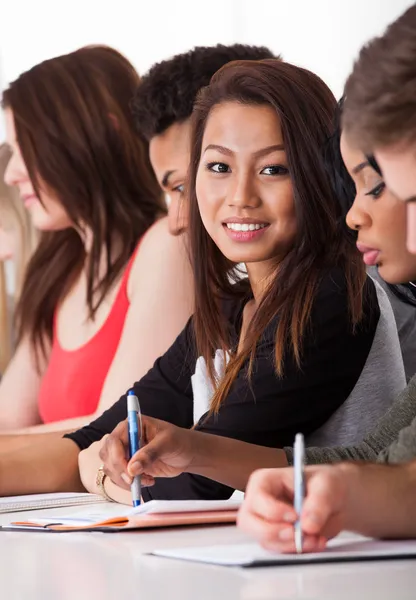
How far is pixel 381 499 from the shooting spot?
3.54 feet

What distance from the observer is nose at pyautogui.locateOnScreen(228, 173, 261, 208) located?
6.11 ft

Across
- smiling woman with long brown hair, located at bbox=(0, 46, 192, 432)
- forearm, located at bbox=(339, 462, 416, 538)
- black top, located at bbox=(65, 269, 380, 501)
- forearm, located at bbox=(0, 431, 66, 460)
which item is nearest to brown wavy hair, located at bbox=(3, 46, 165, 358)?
smiling woman with long brown hair, located at bbox=(0, 46, 192, 432)

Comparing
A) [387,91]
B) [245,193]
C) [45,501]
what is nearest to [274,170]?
[245,193]

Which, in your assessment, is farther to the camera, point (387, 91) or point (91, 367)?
point (91, 367)

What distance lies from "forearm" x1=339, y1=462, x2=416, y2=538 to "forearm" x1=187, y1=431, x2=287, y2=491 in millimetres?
470

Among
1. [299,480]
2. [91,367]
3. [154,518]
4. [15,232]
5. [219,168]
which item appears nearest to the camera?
[299,480]

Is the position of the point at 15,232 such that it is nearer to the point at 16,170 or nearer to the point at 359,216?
the point at 16,170

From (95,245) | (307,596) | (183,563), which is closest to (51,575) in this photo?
(183,563)

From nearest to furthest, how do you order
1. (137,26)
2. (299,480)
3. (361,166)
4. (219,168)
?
(299,480)
(361,166)
(219,168)
(137,26)

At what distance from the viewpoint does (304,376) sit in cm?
178

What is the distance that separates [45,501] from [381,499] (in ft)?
3.00

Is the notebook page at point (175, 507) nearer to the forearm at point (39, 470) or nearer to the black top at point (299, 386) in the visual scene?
the black top at point (299, 386)

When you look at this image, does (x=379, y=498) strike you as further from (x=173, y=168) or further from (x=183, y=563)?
(x=173, y=168)

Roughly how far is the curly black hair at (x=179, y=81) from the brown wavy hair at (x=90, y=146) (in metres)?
0.31
